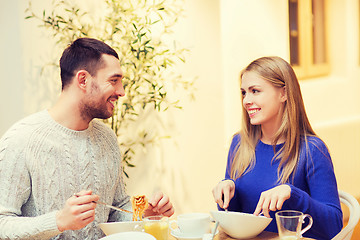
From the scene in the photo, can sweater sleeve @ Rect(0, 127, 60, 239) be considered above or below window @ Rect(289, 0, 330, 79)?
below

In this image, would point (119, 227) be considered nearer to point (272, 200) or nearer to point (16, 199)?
point (16, 199)

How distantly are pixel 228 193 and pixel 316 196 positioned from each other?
1.12 ft

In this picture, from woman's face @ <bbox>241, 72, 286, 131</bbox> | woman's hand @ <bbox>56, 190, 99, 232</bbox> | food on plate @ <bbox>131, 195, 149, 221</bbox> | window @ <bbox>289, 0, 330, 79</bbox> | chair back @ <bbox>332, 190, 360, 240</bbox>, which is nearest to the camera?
woman's hand @ <bbox>56, 190, 99, 232</bbox>

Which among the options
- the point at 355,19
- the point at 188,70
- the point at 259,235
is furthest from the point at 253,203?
the point at 355,19

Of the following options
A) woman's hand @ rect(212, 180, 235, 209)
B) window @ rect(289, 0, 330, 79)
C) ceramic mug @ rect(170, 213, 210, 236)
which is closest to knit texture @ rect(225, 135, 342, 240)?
woman's hand @ rect(212, 180, 235, 209)

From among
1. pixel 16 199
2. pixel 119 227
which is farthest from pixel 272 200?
pixel 16 199

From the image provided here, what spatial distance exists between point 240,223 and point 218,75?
221 centimetres

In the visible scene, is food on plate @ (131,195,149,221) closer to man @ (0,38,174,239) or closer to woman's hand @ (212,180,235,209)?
man @ (0,38,174,239)

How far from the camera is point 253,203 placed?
87.4 inches

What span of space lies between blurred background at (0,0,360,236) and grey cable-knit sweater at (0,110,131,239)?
1.07 metres

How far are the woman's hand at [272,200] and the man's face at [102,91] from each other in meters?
0.73

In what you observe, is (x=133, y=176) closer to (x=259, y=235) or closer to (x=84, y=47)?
(x=84, y=47)

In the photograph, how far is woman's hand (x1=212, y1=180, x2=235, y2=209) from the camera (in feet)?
6.79

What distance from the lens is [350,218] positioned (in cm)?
195
